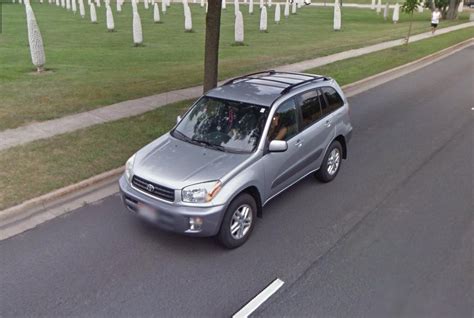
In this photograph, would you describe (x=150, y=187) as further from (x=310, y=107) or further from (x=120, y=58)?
(x=120, y=58)

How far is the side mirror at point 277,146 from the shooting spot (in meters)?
4.74

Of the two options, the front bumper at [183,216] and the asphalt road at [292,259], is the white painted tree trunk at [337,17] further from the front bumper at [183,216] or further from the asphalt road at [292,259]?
the front bumper at [183,216]

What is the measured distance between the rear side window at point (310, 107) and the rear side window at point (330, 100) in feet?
0.57

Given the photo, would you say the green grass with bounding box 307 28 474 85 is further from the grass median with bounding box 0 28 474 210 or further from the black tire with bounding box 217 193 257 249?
the black tire with bounding box 217 193 257 249

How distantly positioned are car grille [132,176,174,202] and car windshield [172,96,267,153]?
2.87 ft

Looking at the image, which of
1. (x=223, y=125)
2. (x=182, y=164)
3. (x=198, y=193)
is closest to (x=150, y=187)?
(x=182, y=164)

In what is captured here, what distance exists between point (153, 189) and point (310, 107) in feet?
8.52

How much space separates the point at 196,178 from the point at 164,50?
15871 mm

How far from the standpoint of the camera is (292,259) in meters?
4.38

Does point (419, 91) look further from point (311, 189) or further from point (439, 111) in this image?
point (311, 189)

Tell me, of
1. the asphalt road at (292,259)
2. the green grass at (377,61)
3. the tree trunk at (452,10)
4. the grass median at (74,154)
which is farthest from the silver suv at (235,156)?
the tree trunk at (452,10)

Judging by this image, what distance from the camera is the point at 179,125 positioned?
5508 millimetres

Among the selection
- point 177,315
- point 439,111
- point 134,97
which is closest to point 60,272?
point 177,315

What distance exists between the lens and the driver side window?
5.00 m
